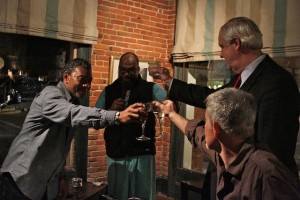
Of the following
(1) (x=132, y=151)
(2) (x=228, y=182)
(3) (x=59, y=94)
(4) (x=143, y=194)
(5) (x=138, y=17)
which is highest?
(5) (x=138, y=17)

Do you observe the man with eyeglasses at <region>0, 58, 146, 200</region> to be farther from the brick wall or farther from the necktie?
the brick wall

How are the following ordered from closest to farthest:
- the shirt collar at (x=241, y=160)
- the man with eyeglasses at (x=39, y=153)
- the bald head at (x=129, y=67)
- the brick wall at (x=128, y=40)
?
the shirt collar at (x=241, y=160), the man with eyeglasses at (x=39, y=153), the bald head at (x=129, y=67), the brick wall at (x=128, y=40)

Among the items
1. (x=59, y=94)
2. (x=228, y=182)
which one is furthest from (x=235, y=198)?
(x=59, y=94)

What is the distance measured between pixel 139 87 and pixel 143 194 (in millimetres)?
995

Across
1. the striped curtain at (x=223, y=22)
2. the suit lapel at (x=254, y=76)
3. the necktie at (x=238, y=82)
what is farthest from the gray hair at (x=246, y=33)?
the striped curtain at (x=223, y=22)

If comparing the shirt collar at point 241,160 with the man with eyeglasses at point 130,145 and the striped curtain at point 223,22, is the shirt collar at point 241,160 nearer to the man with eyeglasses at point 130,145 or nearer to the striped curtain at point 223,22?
the man with eyeglasses at point 130,145

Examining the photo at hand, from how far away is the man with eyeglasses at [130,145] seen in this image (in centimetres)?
329

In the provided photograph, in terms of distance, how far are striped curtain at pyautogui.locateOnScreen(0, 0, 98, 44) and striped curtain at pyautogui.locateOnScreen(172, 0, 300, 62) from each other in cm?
130

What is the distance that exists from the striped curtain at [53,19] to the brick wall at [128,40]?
0.76 feet

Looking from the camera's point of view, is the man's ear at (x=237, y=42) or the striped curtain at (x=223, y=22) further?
the striped curtain at (x=223, y=22)

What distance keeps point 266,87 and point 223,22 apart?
9.25 feet

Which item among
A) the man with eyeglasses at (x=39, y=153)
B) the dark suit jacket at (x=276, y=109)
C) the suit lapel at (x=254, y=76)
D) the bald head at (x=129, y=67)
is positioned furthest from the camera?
the bald head at (x=129, y=67)

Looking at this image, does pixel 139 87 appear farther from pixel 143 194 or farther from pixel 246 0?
pixel 246 0

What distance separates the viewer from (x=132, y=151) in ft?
10.8
